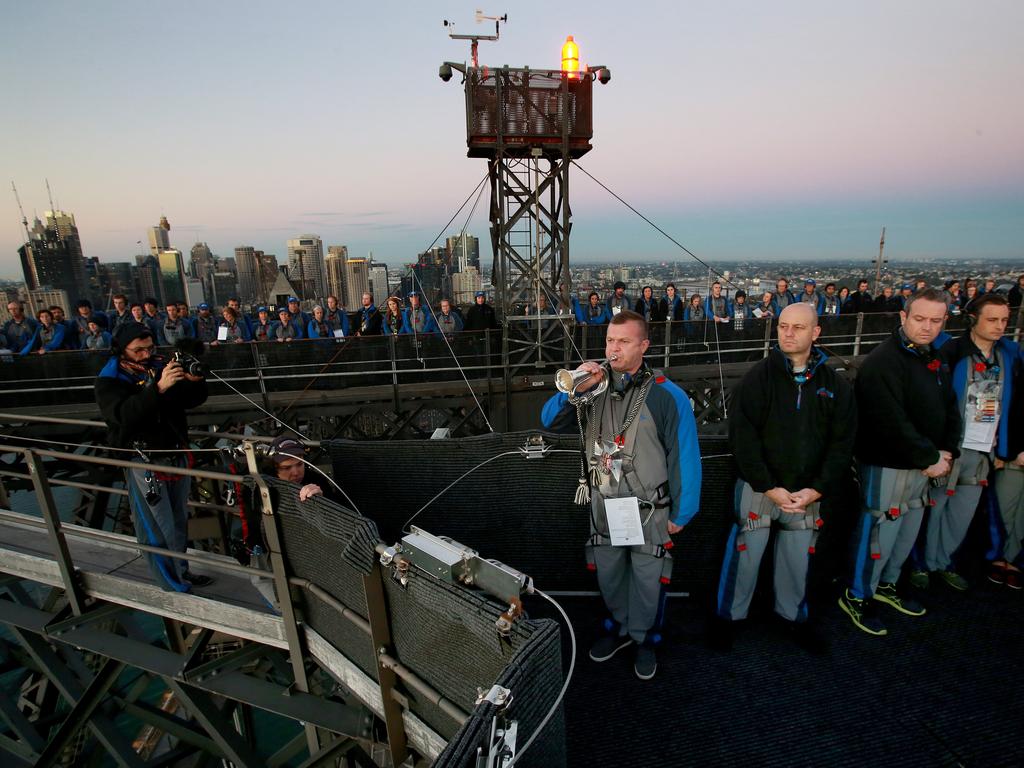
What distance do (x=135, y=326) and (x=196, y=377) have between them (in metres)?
0.51

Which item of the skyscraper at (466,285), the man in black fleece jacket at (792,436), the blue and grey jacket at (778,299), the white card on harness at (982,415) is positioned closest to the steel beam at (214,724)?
the man in black fleece jacket at (792,436)

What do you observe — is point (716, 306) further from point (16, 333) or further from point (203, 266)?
point (203, 266)

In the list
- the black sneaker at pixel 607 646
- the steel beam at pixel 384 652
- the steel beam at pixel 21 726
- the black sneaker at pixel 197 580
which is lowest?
the steel beam at pixel 21 726

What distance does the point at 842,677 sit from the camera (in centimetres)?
271

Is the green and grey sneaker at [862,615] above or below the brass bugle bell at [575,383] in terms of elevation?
below

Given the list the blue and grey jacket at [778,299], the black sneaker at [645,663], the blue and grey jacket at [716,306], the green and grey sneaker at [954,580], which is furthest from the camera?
the blue and grey jacket at [778,299]

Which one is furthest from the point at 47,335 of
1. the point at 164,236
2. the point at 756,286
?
the point at 164,236

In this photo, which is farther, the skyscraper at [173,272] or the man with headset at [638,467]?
the skyscraper at [173,272]

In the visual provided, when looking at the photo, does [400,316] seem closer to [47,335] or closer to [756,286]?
[47,335]

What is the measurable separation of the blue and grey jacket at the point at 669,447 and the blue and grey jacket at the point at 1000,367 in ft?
6.15

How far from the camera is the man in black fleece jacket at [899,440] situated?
2.83 meters

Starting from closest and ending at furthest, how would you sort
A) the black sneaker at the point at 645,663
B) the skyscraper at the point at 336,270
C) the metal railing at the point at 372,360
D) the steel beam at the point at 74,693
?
the black sneaker at the point at 645,663 < the steel beam at the point at 74,693 < the metal railing at the point at 372,360 < the skyscraper at the point at 336,270

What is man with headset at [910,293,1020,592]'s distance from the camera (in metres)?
3.12

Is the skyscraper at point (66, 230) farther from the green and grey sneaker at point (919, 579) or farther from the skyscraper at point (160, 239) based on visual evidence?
the green and grey sneaker at point (919, 579)
